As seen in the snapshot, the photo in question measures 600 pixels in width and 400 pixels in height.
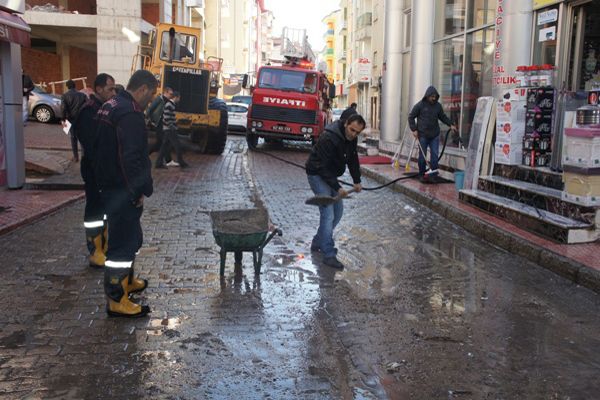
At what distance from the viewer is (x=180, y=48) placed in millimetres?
18531

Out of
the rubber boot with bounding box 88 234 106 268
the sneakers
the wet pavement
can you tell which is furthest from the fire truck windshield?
the rubber boot with bounding box 88 234 106 268

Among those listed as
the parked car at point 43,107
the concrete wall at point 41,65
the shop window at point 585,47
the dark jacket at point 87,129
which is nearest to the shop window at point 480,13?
the shop window at point 585,47

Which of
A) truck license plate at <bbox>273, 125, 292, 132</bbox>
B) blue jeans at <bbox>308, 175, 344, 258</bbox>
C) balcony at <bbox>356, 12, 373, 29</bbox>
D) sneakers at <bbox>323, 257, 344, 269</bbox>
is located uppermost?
balcony at <bbox>356, 12, 373, 29</bbox>

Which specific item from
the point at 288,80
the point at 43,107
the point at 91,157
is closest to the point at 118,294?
the point at 91,157

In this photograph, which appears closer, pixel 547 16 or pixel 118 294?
pixel 118 294

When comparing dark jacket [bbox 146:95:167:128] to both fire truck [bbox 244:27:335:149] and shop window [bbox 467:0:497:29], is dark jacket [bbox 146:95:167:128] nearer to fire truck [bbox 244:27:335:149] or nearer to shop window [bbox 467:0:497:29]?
fire truck [bbox 244:27:335:149]

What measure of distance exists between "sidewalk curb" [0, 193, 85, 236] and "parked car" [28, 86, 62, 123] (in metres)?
15.5

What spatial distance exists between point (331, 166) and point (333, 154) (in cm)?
14

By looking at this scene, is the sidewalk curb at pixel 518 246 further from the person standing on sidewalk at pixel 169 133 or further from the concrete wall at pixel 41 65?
the concrete wall at pixel 41 65

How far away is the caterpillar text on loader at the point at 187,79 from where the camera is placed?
1808 cm

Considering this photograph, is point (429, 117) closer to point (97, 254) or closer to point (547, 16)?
point (547, 16)

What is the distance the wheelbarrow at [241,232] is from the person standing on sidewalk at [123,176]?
1.06 meters

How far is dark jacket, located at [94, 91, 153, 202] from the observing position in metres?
4.77

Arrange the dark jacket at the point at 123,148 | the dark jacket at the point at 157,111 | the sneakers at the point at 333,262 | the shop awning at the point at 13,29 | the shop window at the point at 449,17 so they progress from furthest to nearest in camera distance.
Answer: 1. the shop window at the point at 449,17
2. the dark jacket at the point at 157,111
3. the shop awning at the point at 13,29
4. the sneakers at the point at 333,262
5. the dark jacket at the point at 123,148
